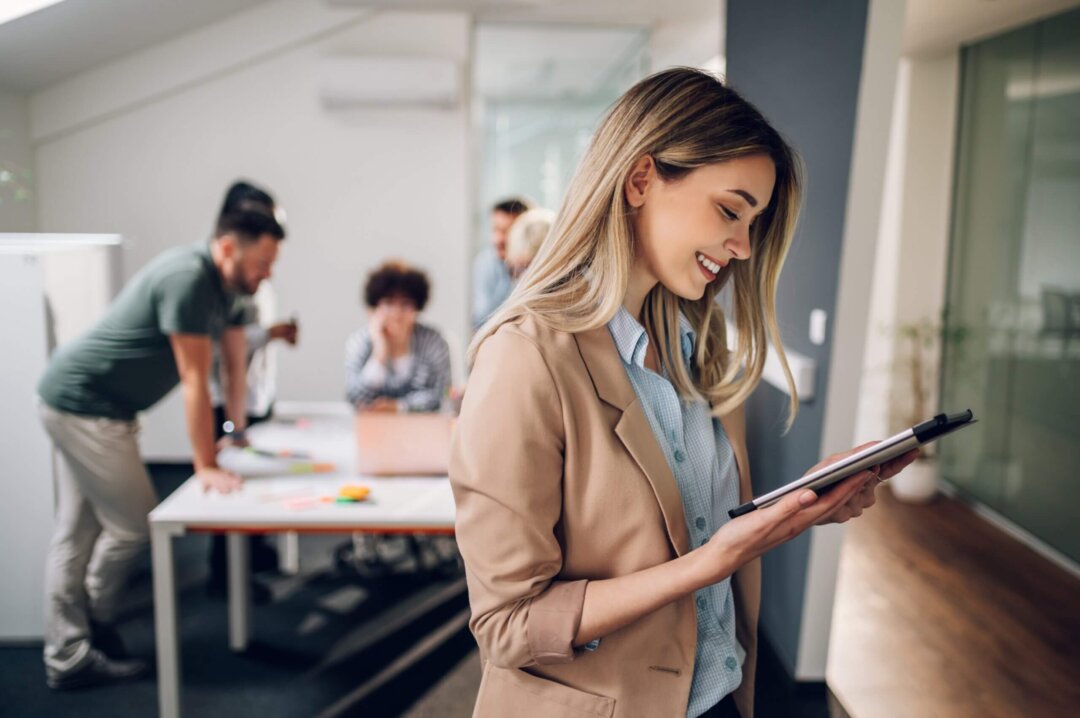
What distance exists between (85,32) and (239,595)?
2858 mm

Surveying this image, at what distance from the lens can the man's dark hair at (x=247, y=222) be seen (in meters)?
2.69

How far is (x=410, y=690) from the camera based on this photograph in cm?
279

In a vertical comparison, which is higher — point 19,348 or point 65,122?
point 65,122

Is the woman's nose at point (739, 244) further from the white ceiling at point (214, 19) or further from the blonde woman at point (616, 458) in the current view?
the white ceiling at point (214, 19)

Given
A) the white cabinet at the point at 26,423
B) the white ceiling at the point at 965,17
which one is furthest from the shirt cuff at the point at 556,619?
the white ceiling at the point at 965,17

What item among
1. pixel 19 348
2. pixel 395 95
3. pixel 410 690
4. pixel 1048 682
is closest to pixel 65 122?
pixel 19 348

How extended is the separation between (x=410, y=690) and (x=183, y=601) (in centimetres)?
117

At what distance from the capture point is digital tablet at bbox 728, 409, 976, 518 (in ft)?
3.04

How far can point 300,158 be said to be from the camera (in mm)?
5258

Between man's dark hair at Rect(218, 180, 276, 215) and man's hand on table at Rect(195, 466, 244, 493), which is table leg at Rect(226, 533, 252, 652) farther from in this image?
man's dark hair at Rect(218, 180, 276, 215)

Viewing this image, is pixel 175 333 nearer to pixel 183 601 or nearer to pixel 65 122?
pixel 183 601

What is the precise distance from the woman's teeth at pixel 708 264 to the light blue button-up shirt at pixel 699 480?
11cm

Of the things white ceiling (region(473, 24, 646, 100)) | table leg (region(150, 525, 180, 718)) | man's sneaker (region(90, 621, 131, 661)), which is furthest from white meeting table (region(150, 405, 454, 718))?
white ceiling (region(473, 24, 646, 100))

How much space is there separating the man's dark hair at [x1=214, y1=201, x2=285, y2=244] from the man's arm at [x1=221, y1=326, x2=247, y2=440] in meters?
0.53
